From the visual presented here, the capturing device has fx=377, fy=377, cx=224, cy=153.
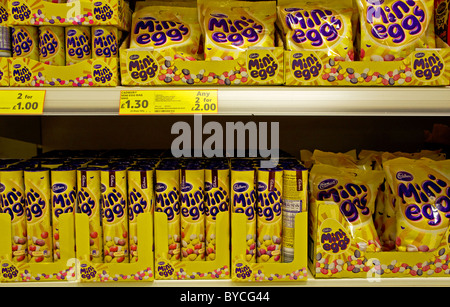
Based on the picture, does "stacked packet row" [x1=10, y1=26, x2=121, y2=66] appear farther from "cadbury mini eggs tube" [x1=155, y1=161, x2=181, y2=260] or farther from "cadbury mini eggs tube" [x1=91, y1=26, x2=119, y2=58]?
"cadbury mini eggs tube" [x1=155, y1=161, x2=181, y2=260]

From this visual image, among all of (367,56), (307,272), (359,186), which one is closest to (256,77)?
(367,56)

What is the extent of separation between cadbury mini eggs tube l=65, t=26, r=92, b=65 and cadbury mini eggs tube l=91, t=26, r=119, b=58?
2 cm

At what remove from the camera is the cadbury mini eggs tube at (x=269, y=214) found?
3.35ft

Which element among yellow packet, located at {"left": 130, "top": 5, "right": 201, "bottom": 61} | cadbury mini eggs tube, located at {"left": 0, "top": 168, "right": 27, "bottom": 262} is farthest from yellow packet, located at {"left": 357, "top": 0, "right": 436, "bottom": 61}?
cadbury mini eggs tube, located at {"left": 0, "top": 168, "right": 27, "bottom": 262}

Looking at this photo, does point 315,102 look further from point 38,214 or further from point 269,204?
point 38,214

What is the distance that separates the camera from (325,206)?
100 centimetres

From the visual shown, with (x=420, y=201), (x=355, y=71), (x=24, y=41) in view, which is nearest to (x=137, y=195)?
(x=24, y=41)

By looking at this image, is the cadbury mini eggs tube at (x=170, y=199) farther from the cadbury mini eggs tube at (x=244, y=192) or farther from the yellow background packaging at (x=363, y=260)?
the yellow background packaging at (x=363, y=260)

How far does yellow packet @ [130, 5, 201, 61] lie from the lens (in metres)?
1.14

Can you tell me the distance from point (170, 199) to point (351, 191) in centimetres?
53

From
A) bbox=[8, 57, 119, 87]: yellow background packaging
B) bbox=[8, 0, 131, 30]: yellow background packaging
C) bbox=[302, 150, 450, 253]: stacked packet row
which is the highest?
bbox=[8, 0, 131, 30]: yellow background packaging

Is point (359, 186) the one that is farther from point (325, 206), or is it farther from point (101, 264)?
point (101, 264)
